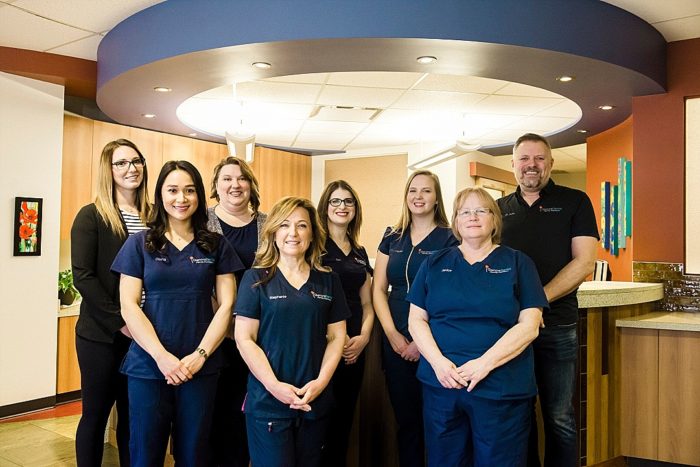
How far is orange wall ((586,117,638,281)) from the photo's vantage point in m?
5.27

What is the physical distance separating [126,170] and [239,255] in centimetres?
61

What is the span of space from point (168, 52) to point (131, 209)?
4.53 feet

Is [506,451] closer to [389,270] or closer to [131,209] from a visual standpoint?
[389,270]

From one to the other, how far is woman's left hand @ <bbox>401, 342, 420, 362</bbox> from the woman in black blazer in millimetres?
1140

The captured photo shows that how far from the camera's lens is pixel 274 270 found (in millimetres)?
2154

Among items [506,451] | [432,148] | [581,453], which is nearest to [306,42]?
[506,451]

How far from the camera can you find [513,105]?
5438 mm

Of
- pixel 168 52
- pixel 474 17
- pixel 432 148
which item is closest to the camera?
pixel 474 17

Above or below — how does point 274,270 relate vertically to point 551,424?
above

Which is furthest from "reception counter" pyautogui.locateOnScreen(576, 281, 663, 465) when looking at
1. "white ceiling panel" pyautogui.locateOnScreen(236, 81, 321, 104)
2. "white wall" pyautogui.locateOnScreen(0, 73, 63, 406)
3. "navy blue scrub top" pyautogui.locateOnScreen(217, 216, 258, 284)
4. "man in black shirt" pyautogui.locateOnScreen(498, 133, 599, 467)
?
"white wall" pyautogui.locateOnScreen(0, 73, 63, 406)

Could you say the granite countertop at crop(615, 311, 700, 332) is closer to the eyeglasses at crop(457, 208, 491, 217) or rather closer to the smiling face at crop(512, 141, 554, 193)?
the smiling face at crop(512, 141, 554, 193)

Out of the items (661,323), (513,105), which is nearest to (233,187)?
(661,323)

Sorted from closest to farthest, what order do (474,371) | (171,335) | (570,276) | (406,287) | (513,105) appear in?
(474,371), (171,335), (570,276), (406,287), (513,105)

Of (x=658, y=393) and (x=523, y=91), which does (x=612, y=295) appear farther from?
(x=523, y=91)
